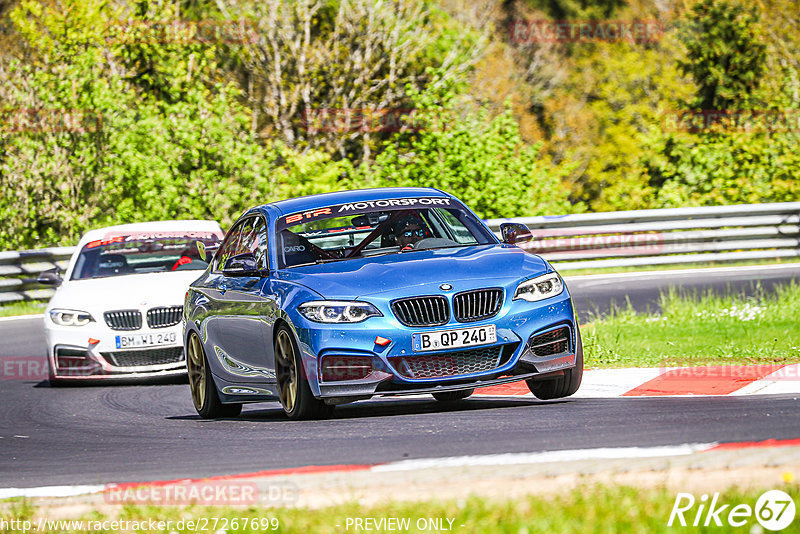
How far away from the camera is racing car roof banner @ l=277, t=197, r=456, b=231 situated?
9461 mm

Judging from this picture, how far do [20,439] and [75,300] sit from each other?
424 cm

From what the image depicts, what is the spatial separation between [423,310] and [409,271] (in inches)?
13.4

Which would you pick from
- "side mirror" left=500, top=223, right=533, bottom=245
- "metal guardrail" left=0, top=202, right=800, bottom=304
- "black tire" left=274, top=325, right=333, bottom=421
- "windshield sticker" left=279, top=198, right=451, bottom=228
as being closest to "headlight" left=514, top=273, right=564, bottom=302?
"side mirror" left=500, top=223, right=533, bottom=245

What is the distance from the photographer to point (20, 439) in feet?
30.2

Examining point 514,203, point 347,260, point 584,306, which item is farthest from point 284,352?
point 514,203

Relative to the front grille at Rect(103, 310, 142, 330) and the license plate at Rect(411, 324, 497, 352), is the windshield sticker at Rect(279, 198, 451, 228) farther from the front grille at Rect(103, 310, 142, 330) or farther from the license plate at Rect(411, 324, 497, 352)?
the front grille at Rect(103, 310, 142, 330)

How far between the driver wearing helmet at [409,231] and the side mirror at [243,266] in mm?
1020

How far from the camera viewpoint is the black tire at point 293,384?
27.0ft

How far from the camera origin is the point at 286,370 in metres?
8.50

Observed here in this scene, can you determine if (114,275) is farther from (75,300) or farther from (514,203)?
(514,203)

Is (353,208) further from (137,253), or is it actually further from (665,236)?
(665,236)

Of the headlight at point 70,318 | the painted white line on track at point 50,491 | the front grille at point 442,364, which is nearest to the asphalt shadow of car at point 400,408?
the front grille at point 442,364

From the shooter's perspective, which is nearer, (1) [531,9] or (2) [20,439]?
(2) [20,439]

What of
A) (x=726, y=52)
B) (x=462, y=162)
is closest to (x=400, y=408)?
(x=462, y=162)
